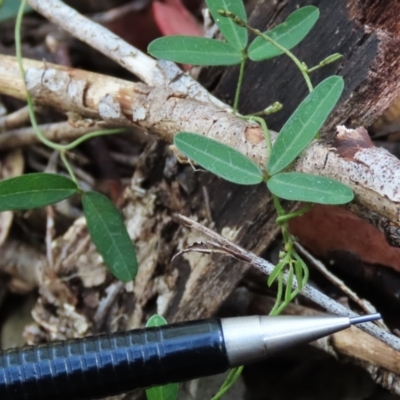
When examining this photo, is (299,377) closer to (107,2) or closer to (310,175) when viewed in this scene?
(310,175)

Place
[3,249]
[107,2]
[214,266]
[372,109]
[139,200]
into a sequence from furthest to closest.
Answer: [107,2] → [3,249] → [139,200] → [214,266] → [372,109]

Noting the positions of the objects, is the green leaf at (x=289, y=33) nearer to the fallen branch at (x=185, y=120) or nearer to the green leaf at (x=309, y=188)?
the fallen branch at (x=185, y=120)

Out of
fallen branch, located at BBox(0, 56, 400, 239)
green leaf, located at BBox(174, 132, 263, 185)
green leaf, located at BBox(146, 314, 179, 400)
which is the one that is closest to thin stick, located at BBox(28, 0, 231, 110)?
fallen branch, located at BBox(0, 56, 400, 239)

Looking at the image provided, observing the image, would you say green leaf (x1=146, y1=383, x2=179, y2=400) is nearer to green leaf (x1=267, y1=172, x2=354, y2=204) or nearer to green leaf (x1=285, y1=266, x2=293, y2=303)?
green leaf (x1=285, y1=266, x2=293, y2=303)

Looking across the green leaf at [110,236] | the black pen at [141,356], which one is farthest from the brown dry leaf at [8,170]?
the black pen at [141,356]

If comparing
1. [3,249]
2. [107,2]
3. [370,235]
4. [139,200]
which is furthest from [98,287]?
[107,2]

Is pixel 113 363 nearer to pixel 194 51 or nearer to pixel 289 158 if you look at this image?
pixel 289 158

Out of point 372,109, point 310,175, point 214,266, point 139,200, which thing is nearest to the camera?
point 310,175
